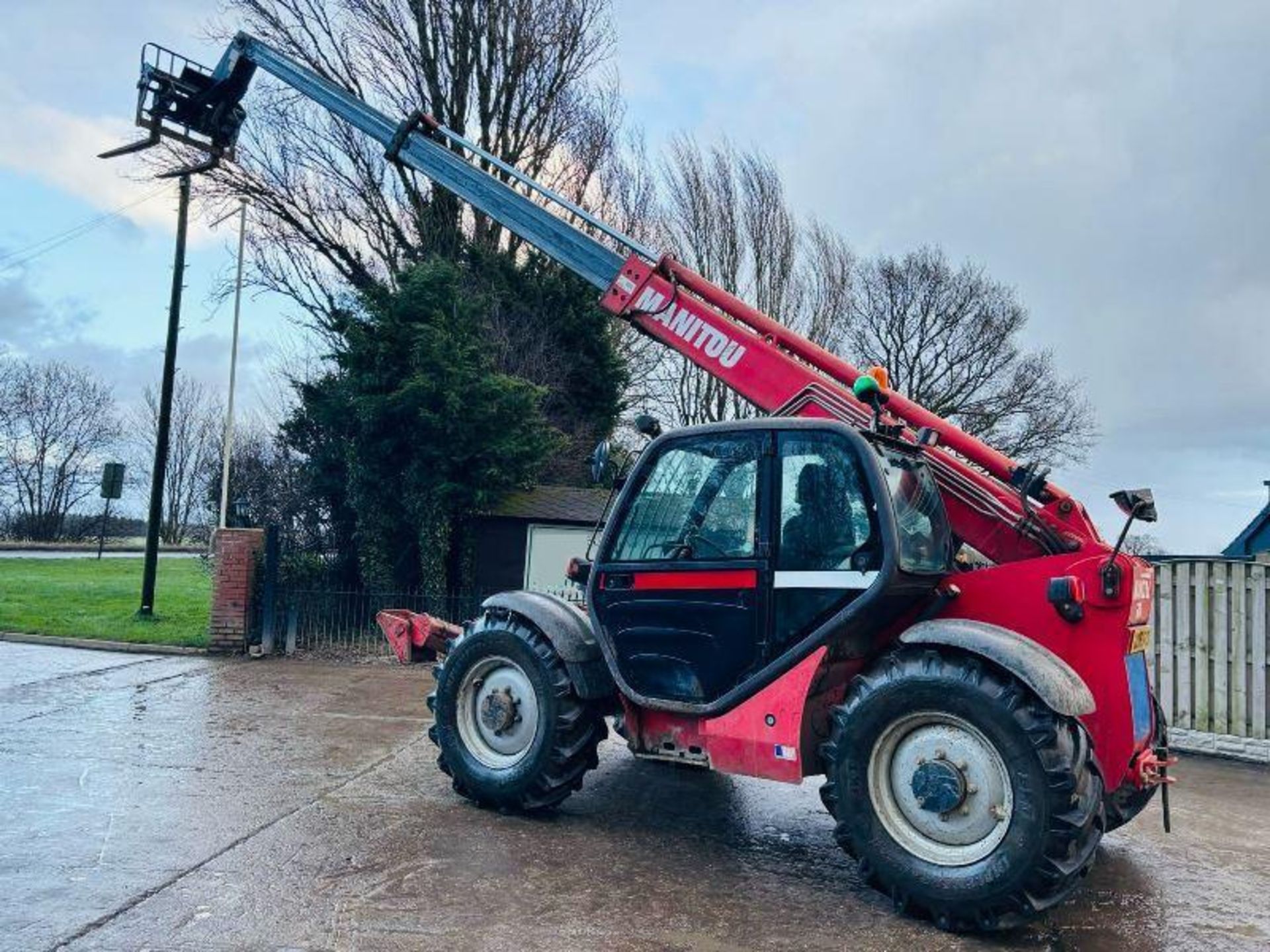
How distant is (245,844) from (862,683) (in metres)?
3.16

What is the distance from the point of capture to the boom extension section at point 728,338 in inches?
202

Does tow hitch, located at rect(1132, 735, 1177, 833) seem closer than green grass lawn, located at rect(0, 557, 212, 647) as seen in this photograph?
Yes

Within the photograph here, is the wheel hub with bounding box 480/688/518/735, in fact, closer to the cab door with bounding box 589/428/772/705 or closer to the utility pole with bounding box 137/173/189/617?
the cab door with bounding box 589/428/772/705

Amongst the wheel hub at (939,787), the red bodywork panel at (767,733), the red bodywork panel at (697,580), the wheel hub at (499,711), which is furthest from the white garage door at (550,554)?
the wheel hub at (939,787)

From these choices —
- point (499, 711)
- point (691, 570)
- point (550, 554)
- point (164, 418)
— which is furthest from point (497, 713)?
point (164, 418)

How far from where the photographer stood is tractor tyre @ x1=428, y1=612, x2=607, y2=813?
533 cm

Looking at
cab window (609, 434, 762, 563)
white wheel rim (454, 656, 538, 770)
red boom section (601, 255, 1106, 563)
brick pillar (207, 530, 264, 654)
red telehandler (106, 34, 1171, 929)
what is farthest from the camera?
brick pillar (207, 530, 264, 654)

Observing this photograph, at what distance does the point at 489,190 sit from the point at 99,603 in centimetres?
1413

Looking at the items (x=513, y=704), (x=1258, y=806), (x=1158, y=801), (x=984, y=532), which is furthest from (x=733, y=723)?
(x=1258, y=806)

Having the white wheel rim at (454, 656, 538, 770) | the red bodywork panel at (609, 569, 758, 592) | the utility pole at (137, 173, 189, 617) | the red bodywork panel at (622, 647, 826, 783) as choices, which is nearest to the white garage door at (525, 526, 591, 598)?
the utility pole at (137, 173, 189, 617)

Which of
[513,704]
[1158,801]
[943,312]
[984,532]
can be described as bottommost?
[1158,801]

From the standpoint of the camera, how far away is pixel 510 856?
4797 millimetres

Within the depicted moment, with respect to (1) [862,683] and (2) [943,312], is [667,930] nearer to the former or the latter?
(1) [862,683]

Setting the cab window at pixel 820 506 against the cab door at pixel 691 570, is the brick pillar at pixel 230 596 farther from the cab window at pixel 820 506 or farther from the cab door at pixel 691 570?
the cab window at pixel 820 506
